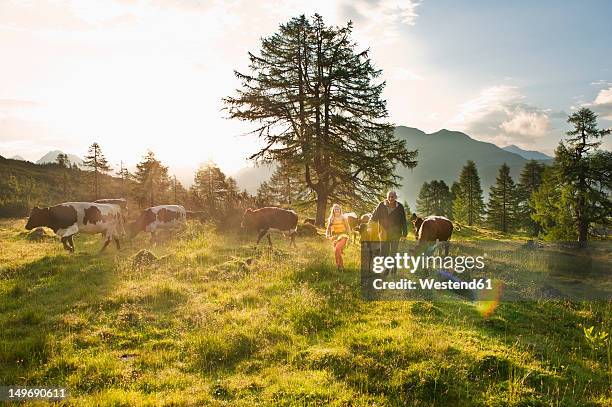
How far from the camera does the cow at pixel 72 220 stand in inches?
630

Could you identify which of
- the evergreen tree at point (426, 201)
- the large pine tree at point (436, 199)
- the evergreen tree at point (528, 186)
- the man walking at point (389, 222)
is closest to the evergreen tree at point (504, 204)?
the evergreen tree at point (528, 186)

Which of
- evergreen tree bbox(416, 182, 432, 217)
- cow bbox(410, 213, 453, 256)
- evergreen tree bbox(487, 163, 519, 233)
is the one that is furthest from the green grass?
evergreen tree bbox(416, 182, 432, 217)

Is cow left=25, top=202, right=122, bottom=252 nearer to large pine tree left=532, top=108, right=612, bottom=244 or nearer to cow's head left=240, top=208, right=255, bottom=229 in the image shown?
cow's head left=240, top=208, right=255, bottom=229

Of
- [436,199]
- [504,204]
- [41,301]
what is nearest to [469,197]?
[504,204]

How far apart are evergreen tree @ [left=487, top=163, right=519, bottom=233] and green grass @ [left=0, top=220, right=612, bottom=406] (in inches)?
2116

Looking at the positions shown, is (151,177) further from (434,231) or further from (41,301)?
(434,231)

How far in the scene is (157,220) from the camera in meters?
21.2

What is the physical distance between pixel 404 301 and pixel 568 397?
4378 millimetres

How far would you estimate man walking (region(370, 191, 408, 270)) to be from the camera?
1169cm

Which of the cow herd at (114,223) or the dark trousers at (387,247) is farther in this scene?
the cow herd at (114,223)

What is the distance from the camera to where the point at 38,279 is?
11344mm

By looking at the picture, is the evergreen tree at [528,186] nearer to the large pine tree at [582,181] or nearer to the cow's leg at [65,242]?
the large pine tree at [582,181]

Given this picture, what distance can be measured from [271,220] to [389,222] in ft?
26.9

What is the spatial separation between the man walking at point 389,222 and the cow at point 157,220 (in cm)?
1373
